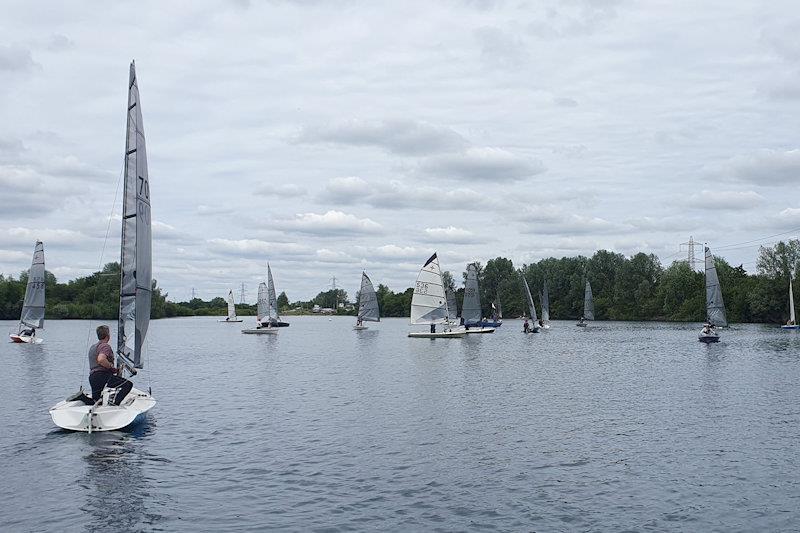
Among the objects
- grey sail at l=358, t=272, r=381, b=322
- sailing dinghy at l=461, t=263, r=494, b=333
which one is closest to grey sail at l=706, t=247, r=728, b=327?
sailing dinghy at l=461, t=263, r=494, b=333

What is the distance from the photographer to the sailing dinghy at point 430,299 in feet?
286

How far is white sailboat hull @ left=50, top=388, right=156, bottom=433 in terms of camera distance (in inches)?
1067

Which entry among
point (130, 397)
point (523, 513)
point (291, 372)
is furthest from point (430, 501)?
point (291, 372)

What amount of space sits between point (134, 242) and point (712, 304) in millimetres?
84910

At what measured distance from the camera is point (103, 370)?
2736 cm

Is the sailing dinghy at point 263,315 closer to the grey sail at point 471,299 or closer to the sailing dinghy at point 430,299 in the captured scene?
the grey sail at point 471,299

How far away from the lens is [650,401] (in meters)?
39.9

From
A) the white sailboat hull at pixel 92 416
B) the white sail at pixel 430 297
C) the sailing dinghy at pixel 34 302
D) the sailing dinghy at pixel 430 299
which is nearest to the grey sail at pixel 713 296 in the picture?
the sailing dinghy at pixel 430 299

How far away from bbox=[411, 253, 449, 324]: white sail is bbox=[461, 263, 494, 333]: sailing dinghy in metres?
12.6

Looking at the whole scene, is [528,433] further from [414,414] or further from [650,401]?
[650,401]

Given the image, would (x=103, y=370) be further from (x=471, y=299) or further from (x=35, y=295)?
(x=471, y=299)

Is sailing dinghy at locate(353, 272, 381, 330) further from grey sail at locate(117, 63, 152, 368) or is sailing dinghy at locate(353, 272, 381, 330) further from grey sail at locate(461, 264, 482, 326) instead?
grey sail at locate(117, 63, 152, 368)

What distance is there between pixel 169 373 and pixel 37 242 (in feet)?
139

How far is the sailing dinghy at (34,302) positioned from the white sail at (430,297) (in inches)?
1839
